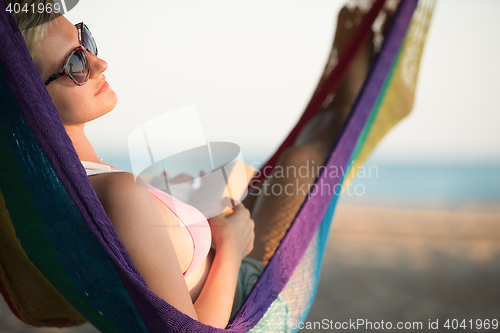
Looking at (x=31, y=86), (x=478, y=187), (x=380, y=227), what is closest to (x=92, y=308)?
(x=31, y=86)

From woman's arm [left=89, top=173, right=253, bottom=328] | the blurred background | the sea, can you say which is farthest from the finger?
the sea

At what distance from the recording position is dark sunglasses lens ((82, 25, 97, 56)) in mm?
596

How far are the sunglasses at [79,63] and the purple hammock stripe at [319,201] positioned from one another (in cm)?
53

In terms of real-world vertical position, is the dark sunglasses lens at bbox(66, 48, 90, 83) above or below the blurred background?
above

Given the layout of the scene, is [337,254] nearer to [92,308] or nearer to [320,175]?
[320,175]

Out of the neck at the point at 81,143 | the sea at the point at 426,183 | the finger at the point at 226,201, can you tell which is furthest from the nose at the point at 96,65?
the sea at the point at 426,183

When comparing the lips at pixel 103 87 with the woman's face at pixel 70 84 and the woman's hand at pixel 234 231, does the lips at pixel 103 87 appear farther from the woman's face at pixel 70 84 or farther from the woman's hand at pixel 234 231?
the woman's hand at pixel 234 231

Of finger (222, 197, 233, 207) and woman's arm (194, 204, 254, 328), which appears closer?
woman's arm (194, 204, 254, 328)

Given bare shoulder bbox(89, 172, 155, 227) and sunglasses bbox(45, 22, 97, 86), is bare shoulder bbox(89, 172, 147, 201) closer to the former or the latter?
bare shoulder bbox(89, 172, 155, 227)

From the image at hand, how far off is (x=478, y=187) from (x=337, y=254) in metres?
5.02

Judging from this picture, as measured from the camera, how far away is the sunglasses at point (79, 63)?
562 millimetres

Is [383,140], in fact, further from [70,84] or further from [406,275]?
[70,84]

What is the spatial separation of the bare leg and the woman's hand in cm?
11

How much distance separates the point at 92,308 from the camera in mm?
754
